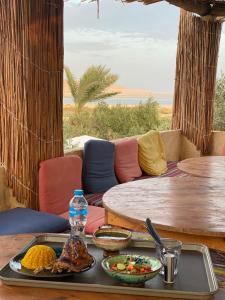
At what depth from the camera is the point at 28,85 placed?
3793 millimetres

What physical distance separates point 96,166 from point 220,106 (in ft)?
13.7

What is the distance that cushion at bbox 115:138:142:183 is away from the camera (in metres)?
5.15

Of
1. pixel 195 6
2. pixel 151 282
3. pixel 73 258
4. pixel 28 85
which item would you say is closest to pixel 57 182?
pixel 28 85

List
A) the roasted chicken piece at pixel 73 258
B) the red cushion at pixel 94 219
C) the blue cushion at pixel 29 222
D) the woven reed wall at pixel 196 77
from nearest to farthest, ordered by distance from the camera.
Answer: the roasted chicken piece at pixel 73 258
the blue cushion at pixel 29 222
the red cushion at pixel 94 219
the woven reed wall at pixel 196 77

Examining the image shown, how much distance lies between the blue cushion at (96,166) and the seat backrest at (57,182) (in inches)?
15.5

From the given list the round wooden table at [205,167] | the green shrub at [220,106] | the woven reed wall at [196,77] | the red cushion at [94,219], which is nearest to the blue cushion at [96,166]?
the red cushion at [94,219]

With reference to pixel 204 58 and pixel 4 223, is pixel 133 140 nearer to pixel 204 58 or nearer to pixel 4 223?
pixel 204 58

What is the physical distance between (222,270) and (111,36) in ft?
71.3

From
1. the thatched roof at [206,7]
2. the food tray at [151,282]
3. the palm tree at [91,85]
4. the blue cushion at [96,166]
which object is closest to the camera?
the food tray at [151,282]

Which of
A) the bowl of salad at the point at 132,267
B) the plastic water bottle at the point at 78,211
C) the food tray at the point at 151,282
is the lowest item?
the food tray at the point at 151,282

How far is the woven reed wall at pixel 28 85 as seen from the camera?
377 centimetres

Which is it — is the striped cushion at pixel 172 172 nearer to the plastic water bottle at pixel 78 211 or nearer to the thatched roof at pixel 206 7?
the thatched roof at pixel 206 7

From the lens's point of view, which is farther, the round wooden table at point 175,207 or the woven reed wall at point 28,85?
the woven reed wall at point 28,85

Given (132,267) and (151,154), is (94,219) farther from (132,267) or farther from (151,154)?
(151,154)
